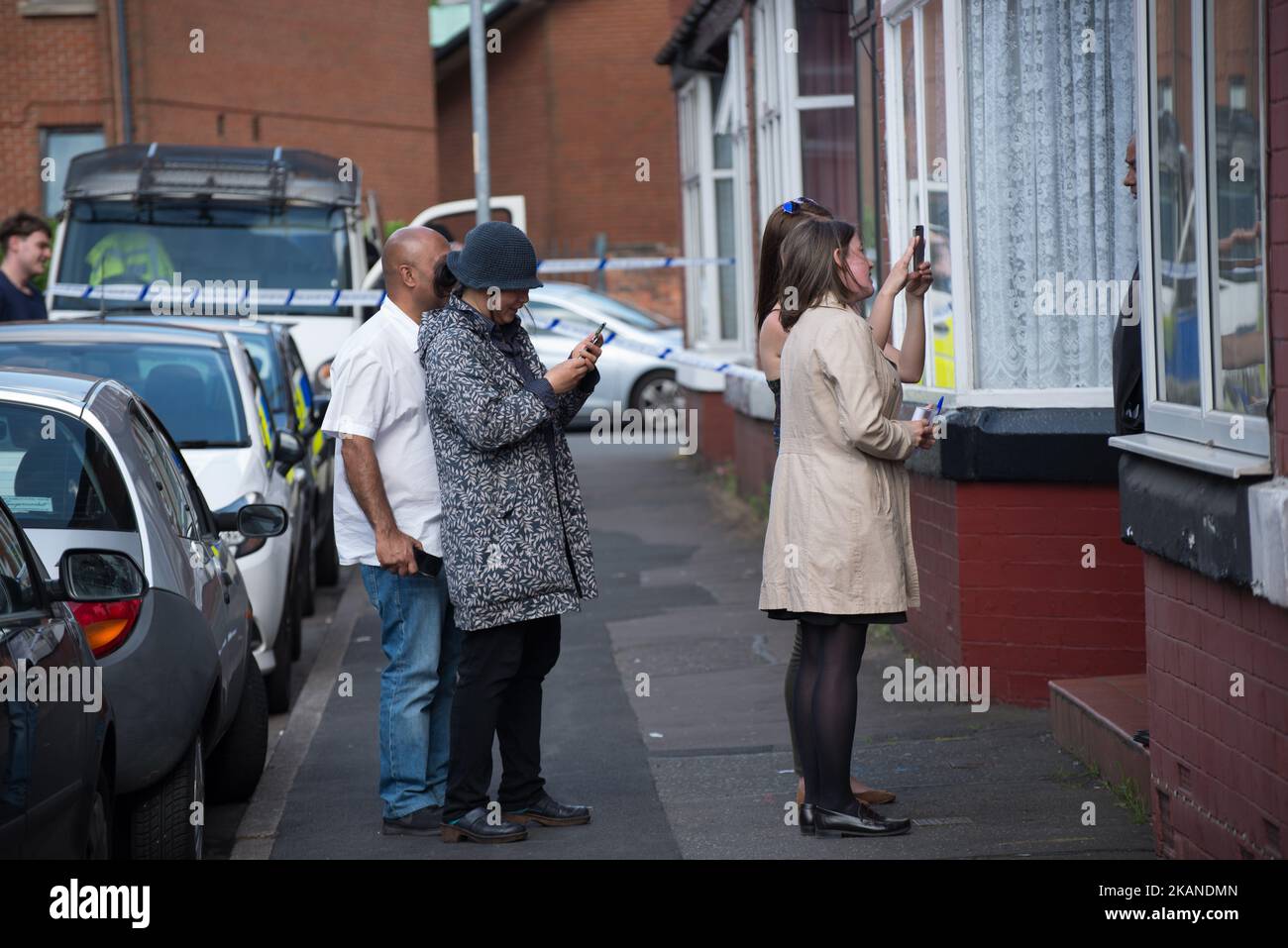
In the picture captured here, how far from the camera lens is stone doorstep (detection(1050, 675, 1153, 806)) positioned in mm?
5633

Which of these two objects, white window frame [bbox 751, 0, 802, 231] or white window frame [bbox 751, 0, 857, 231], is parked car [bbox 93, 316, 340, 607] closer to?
white window frame [bbox 751, 0, 857, 231]

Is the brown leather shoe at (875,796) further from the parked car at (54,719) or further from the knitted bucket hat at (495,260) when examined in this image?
the parked car at (54,719)

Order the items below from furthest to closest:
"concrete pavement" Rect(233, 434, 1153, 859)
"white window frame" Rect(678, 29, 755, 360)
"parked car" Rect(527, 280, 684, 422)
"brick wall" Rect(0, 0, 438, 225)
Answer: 1. "brick wall" Rect(0, 0, 438, 225)
2. "parked car" Rect(527, 280, 684, 422)
3. "white window frame" Rect(678, 29, 755, 360)
4. "concrete pavement" Rect(233, 434, 1153, 859)

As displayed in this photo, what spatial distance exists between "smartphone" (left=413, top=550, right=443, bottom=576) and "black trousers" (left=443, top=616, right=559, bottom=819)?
28cm

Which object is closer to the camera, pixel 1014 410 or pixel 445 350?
pixel 445 350

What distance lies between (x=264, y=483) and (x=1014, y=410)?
11.6ft

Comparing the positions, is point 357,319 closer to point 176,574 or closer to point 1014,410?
point 1014,410

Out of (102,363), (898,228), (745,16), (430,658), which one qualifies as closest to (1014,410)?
(898,228)

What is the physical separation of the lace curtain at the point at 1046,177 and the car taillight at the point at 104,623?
3.83 metres

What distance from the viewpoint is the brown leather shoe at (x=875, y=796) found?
19.0 ft

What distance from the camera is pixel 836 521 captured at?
5.15m

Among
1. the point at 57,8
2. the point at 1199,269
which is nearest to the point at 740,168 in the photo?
the point at 1199,269

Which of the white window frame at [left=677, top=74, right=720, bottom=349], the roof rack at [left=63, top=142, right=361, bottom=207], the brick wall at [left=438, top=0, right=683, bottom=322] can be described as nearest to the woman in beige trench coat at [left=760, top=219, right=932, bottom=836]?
the roof rack at [left=63, top=142, right=361, bottom=207]

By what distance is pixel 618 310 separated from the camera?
2359cm
